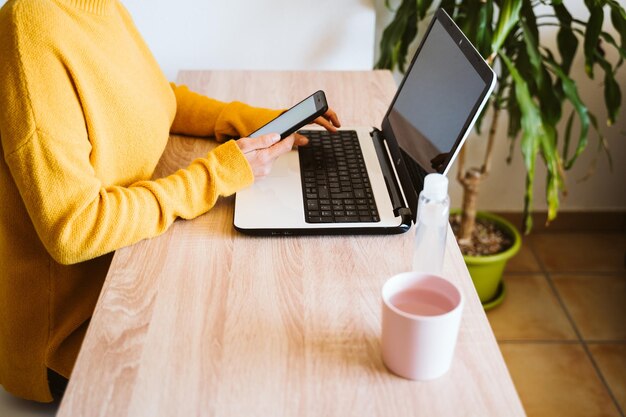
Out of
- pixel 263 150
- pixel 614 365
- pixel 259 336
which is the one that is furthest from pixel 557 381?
pixel 259 336

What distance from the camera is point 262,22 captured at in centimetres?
181

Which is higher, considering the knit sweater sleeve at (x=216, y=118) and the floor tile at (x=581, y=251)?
the knit sweater sleeve at (x=216, y=118)

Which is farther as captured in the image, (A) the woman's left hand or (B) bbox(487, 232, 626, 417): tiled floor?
(B) bbox(487, 232, 626, 417): tiled floor

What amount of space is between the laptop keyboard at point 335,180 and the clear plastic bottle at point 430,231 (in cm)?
12

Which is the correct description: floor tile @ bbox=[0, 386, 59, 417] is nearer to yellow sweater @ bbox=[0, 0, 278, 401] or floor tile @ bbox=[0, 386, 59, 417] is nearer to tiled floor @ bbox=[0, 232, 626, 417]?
yellow sweater @ bbox=[0, 0, 278, 401]

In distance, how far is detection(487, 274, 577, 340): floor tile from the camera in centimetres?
200

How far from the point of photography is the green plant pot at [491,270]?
1990 millimetres

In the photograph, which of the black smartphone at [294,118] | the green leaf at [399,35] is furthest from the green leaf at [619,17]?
the black smartphone at [294,118]

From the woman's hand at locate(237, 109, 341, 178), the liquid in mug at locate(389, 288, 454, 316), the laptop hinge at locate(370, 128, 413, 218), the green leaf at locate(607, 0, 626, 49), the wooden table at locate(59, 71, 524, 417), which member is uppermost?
the green leaf at locate(607, 0, 626, 49)

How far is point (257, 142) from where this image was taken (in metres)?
1.12

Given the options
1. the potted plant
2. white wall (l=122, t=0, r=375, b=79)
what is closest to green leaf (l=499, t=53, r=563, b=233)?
the potted plant

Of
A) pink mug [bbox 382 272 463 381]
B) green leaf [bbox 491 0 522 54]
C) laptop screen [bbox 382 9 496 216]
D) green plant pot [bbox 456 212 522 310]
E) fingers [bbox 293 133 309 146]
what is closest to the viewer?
pink mug [bbox 382 272 463 381]

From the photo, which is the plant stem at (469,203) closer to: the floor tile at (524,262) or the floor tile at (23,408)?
the floor tile at (524,262)

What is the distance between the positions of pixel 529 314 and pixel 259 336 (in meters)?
1.48
